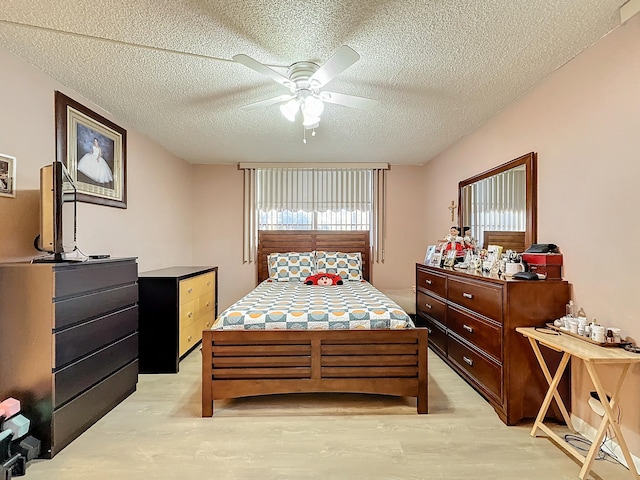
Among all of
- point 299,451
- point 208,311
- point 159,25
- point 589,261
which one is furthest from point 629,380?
point 208,311

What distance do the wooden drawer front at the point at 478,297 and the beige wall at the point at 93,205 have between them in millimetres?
3066

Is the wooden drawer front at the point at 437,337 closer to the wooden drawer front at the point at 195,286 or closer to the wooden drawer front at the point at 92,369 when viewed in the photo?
the wooden drawer front at the point at 195,286

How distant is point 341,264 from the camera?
4.65 metres

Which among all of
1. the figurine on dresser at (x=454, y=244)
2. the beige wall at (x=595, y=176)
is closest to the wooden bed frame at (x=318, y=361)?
the beige wall at (x=595, y=176)

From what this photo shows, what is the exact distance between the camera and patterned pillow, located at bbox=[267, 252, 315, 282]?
454 centimetres

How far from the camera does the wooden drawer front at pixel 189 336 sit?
3346 mm

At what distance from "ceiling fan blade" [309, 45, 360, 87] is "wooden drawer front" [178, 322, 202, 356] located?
255 centimetres

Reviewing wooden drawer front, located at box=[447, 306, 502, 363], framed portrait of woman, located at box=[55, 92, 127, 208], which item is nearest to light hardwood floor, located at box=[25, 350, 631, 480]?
wooden drawer front, located at box=[447, 306, 502, 363]

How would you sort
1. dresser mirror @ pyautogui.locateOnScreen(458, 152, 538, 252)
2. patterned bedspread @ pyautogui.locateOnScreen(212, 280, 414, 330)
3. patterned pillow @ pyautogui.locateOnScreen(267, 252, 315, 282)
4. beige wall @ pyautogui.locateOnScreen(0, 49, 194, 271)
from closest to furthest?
beige wall @ pyautogui.locateOnScreen(0, 49, 194, 271) → patterned bedspread @ pyautogui.locateOnScreen(212, 280, 414, 330) → dresser mirror @ pyautogui.locateOnScreen(458, 152, 538, 252) → patterned pillow @ pyautogui.locateOnScreen(267, 252, 315, 282)

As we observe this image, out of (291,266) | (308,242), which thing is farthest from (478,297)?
(308,242)

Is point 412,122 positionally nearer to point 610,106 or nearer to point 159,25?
point 610,106

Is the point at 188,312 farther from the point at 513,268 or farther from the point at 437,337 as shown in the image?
the point at 513,268

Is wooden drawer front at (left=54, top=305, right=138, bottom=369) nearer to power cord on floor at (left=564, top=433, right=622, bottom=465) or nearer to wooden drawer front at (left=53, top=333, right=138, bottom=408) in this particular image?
wooden drawer front at (left=53, top=333, right=138, bottom=408)

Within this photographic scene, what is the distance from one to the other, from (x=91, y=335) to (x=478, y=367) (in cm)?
268
